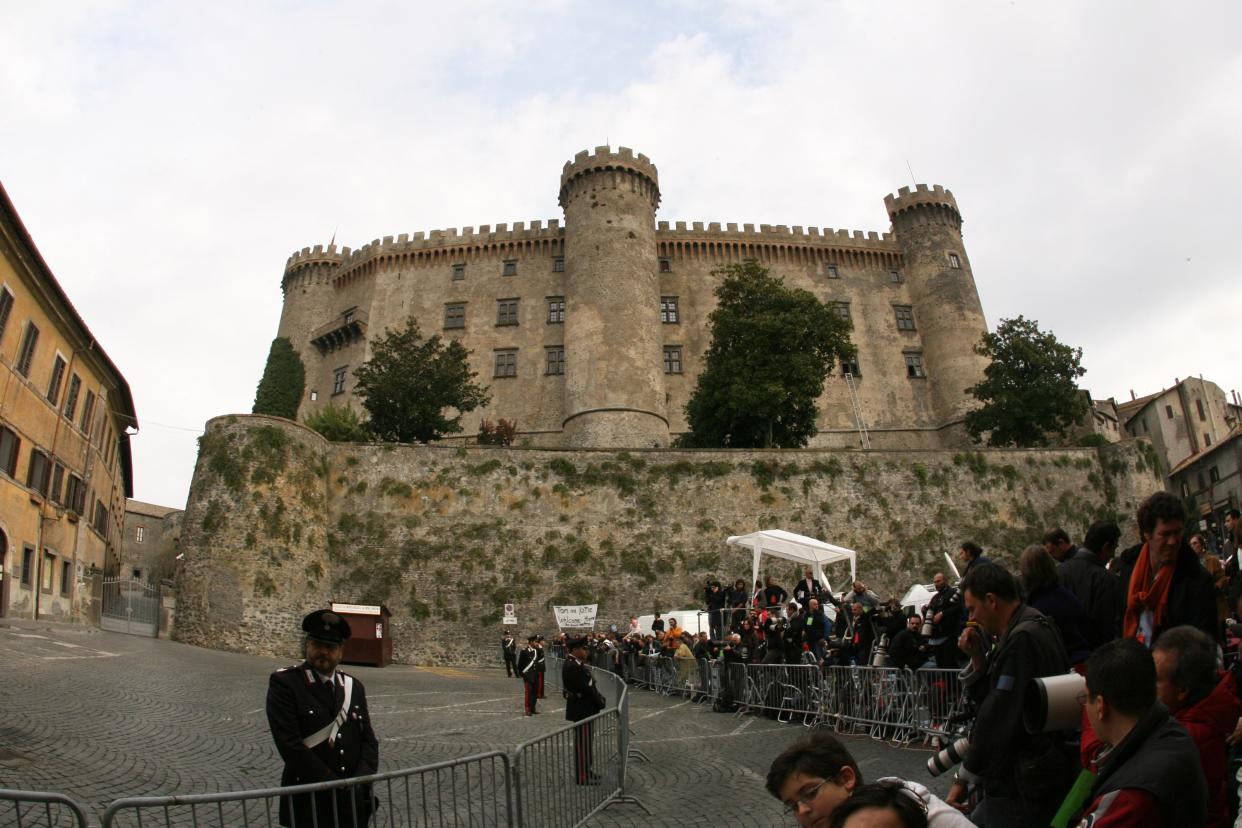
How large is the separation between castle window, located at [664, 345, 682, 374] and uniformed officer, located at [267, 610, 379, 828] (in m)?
41.4

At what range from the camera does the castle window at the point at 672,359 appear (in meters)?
46.3

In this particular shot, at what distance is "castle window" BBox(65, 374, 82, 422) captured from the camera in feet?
92.2

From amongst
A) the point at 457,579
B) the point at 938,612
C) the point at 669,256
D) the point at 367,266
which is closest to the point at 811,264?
the point at 669,256

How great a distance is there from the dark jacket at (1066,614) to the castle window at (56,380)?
29040mm

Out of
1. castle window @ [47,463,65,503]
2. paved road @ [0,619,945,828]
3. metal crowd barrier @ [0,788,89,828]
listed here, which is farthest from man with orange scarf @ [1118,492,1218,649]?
castle window @ [47,463,65,503]

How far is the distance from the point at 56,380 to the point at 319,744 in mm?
27108

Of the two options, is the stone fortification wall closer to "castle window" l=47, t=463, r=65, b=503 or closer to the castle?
"castle window" l=47, t=463, r=65, b=503

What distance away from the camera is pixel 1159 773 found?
2830mm

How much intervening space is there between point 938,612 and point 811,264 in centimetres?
4221

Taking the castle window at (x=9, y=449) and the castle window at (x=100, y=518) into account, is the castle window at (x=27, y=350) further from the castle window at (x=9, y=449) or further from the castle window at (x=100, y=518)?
the castle window at (x=100, y=518)

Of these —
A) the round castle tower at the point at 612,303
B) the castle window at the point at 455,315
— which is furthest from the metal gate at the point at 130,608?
the castle window at the point at 455,315

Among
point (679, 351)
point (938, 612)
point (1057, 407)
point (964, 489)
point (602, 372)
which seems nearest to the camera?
point (938, 612)

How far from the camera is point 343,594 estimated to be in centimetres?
2788

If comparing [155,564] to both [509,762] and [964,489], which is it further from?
[509,762]
